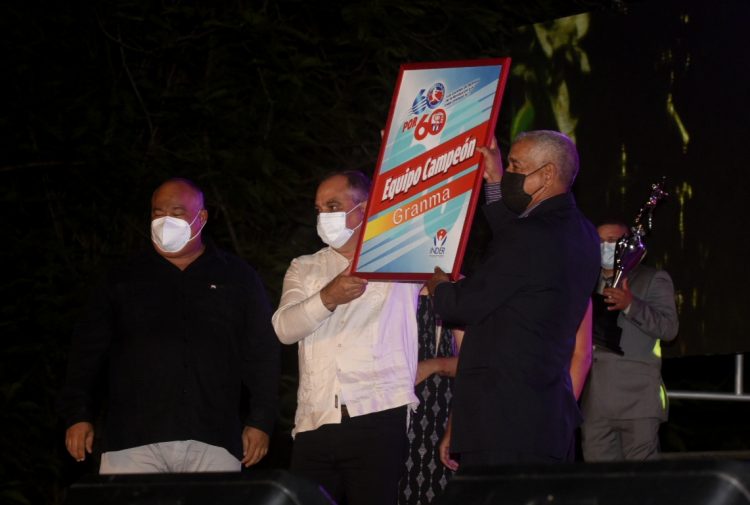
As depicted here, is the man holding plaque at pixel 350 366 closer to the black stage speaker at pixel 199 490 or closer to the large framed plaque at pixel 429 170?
the large framed plaque at pixel 429 170

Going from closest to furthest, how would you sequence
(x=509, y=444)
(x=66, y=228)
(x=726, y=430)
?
1. (x=509, y=444)
2. (x=66, y=228)
3. (x=726, y=430)

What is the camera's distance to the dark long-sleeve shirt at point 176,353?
204 inches

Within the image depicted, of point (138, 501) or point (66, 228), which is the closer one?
point (138, 501)

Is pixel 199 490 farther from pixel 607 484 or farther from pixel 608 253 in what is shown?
pixel 608 253

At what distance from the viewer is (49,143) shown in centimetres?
855

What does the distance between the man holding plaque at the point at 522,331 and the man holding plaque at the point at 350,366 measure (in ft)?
1.59

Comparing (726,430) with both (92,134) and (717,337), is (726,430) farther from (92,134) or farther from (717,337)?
(92,134)

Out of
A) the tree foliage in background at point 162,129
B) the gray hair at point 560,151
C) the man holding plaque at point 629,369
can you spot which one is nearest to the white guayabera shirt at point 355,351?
the gray hair at point 560,151

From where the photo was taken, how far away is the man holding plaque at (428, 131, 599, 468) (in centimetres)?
419

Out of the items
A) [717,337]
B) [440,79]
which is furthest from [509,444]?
[717,337]

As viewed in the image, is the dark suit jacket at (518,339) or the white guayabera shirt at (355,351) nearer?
the dark suit jacket at (518,339)

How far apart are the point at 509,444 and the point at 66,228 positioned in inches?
218

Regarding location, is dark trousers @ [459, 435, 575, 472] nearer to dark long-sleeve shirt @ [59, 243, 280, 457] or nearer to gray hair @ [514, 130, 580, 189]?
gray hair @ [514, 130, 580, 189]

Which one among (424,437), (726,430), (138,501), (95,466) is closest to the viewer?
(138,501)
